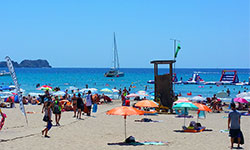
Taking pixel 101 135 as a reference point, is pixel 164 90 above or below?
above

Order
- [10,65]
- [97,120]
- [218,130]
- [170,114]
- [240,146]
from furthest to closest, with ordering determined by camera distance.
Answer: [170,114] → [97,120] → [218,130] → [10,65] → [240,146]

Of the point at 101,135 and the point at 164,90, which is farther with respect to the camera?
the point at 164,90

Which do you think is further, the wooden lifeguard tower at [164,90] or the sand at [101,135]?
the wooden lifeguard tower at [164,90]

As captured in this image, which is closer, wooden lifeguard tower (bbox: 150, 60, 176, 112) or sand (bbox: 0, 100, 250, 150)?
sand (bbox: 0, 100, 250, 150)

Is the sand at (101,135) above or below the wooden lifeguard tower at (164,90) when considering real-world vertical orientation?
below

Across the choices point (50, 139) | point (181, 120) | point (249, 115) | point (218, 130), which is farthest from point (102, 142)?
point (249, 115)

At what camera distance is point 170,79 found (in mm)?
20734

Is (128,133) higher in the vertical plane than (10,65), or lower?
lower

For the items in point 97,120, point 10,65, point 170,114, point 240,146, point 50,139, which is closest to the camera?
point 240,146

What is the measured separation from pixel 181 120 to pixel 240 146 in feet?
23.2

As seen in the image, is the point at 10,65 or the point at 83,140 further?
the point at 10,65

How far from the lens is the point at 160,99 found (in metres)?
21.1

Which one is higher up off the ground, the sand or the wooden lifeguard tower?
the wooden lifeguard tower

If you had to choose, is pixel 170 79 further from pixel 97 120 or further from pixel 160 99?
pixel 97 120
